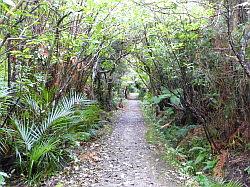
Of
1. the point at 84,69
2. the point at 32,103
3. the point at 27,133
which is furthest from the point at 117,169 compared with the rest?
the point at 84,69

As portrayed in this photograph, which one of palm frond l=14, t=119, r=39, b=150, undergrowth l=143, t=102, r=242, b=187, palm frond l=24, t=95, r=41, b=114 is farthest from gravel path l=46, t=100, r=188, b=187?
palm frond l=24, t=95, r=41, b=114

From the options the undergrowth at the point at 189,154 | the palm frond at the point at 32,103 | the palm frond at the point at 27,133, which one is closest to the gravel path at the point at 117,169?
the undergrowth at the point at 189,154

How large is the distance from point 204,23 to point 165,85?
4559 mm

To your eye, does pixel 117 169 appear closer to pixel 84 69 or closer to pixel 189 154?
pixel 189 154

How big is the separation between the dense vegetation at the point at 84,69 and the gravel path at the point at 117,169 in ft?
1.37

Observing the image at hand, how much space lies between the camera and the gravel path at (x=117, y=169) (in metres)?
5.42

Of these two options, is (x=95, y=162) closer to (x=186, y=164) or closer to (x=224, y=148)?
(x=186, y=164)

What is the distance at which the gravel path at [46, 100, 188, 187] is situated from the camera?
5.42 meters

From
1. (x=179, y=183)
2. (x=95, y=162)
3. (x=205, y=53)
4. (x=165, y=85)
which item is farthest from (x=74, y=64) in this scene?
(x=165, y=85)

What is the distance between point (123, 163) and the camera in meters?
6.58

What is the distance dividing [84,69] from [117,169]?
4.23 meters

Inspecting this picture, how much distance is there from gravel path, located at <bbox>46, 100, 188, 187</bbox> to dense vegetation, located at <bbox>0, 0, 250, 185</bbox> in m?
0.42

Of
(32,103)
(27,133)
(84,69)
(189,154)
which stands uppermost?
(84,69)

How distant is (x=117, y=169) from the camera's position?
6152 mm
